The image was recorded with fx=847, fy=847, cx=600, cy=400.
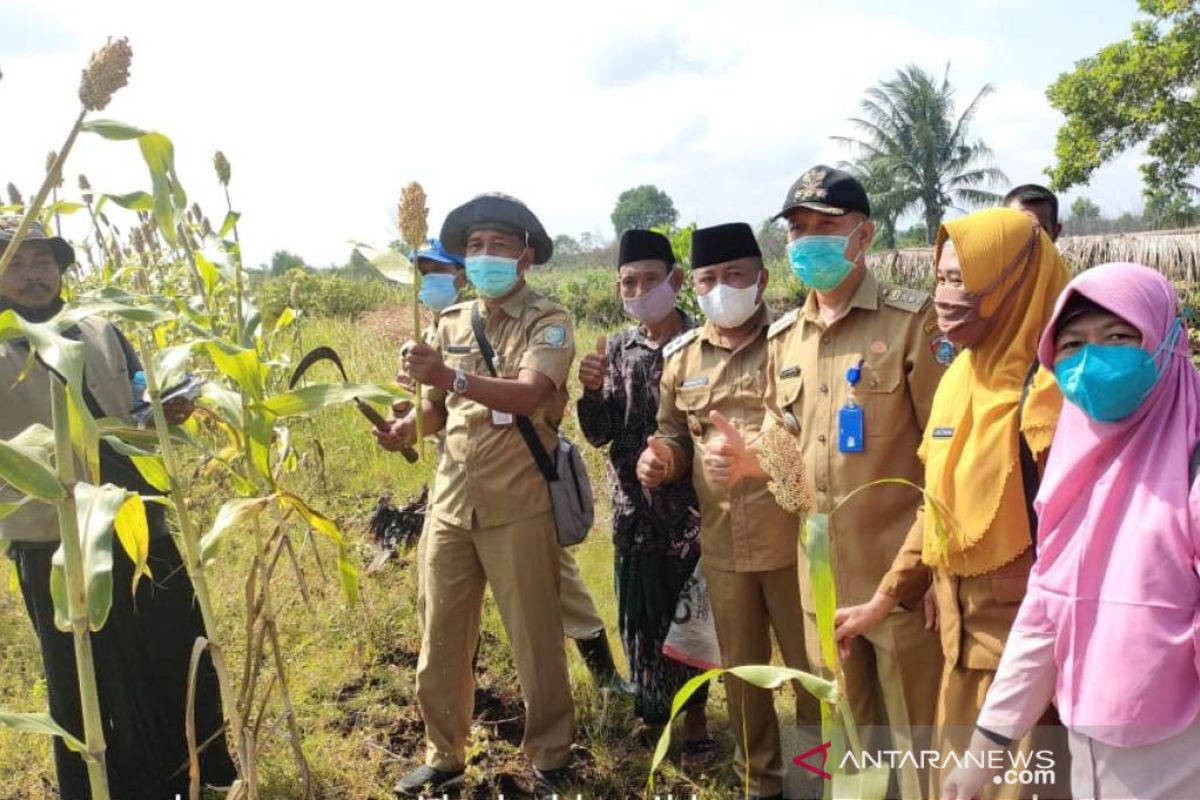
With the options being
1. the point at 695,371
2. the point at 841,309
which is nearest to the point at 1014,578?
the point at 841,309

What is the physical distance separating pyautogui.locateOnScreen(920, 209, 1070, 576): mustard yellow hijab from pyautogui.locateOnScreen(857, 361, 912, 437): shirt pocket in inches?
10.3

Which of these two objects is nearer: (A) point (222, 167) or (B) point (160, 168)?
(B) point (160, 168)

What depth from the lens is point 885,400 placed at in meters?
2.10

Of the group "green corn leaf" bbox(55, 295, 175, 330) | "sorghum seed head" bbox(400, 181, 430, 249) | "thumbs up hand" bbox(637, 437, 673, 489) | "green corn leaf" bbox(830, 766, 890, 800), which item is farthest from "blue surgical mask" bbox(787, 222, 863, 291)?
"green corn leaf" bbox(55, 295, 175, 330)

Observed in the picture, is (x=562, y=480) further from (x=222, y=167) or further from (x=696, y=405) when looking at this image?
(x=222, y=167)

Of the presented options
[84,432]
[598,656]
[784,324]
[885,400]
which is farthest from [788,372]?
[598,656]

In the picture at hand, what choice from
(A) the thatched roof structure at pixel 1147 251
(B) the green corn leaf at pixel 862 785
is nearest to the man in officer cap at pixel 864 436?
(B) the green corn leaf at pixel 862 785

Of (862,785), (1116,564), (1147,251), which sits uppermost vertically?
(1147,251)

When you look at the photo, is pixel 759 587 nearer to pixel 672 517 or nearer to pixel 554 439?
pixel 672 517

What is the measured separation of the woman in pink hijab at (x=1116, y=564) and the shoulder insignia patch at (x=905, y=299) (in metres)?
0.65

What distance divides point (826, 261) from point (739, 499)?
28.2 inches

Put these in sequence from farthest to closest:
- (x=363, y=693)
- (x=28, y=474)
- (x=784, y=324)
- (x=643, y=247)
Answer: (x=363, y=693) → (x=643, y=247) → (x=784, y=324) → (x=28, y=474)

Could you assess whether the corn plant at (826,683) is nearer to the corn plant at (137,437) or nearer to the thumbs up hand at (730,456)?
the thumbs up hand at (730,456)

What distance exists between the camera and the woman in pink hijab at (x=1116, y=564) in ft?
4.11
